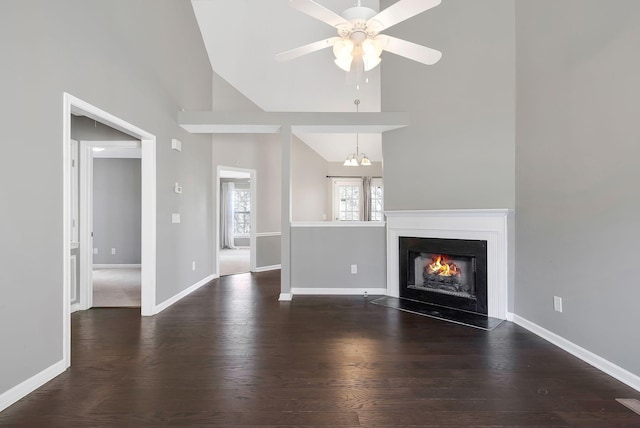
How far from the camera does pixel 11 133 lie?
6.14ft

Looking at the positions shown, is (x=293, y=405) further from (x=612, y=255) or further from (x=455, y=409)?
(x=612, y=255)

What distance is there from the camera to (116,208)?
7105mm

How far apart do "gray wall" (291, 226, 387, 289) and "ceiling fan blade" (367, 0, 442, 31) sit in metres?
2.76

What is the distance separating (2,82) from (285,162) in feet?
9.14

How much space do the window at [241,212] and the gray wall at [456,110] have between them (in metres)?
7.18

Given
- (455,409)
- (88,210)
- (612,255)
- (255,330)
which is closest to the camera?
(455,409)

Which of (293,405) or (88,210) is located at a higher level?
(88,210)

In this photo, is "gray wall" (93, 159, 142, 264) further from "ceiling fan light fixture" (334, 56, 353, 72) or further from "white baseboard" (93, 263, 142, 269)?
"ceiling fan light fixture" (334, 56, 353, 72)

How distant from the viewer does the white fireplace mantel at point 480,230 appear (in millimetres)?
3363

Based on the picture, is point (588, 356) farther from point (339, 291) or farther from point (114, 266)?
point (114, 266)

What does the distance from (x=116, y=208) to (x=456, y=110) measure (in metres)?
7.32

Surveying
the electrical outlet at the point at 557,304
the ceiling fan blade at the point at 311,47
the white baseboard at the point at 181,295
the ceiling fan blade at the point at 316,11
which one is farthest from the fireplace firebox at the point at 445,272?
the white baseboard at the point at 181,295

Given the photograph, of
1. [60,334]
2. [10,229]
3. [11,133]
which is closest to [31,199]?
[10,229]

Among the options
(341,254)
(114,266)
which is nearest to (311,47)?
(341,254)
